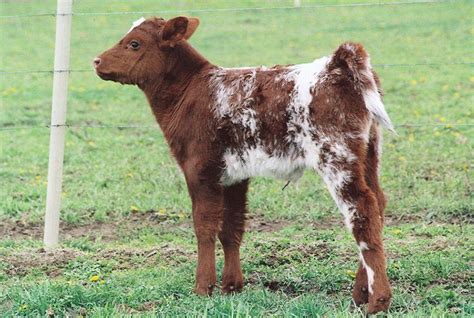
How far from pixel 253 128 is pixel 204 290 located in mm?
1205

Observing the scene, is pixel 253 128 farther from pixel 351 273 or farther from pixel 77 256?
pixel 77 256

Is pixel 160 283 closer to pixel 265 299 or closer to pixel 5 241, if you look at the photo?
A: pixel 265 299

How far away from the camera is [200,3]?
22.3 metres

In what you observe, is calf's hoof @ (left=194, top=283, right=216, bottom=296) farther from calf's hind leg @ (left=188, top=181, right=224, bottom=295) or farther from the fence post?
the fence post

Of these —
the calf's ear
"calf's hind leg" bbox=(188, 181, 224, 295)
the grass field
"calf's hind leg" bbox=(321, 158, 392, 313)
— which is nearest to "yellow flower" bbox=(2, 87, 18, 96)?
the grass field

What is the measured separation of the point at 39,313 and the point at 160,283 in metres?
1.01

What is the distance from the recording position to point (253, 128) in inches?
221

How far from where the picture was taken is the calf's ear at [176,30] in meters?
6.09

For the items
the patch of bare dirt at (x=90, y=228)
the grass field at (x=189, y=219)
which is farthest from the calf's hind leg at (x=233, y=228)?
the patch of bare dirt at (x=90, y=228)

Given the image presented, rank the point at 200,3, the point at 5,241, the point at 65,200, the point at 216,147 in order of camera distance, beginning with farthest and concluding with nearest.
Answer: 1. the point at 200,3
2. the point at 65,200
3. the point at 5,241
4. the point at 216,147

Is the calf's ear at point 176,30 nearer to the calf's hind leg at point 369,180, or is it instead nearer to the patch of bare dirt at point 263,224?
the calf's hind leg at point 369,180

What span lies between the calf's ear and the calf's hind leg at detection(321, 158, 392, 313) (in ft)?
5.17

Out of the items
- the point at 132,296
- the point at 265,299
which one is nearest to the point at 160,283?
the point at 132,296

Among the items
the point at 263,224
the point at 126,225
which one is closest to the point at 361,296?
the point at 263,224
